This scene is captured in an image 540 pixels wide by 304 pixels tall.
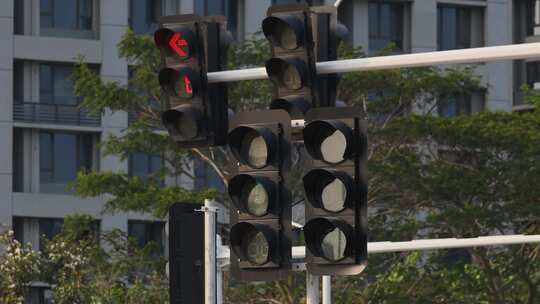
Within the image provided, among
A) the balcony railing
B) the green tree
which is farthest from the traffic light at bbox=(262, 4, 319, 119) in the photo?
the balcony railing

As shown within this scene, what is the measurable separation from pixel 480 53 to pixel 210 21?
8.28ft

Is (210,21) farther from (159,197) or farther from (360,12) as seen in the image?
(360,12)

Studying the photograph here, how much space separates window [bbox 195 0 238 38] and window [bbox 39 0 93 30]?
426cm

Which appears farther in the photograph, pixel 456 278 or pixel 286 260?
pixel 456 278

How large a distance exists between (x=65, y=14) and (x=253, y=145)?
53619 millimetres

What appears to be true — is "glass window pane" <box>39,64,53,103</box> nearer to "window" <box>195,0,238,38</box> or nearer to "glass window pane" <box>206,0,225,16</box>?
"window" <box>195,0,238,38</box>

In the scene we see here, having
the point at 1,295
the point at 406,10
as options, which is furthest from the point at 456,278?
the point at 406,10

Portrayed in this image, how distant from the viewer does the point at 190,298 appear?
16.0 meters

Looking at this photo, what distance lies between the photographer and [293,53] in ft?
46.0

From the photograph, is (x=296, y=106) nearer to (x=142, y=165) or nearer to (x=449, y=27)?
(x=142, y=165)

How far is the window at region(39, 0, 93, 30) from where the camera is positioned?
6606cm

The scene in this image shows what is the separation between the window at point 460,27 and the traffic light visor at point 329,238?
2377 inches

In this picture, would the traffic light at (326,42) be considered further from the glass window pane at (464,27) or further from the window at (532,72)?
the window at (532,72)

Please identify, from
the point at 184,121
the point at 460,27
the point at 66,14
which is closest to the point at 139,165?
the point at 66,14
